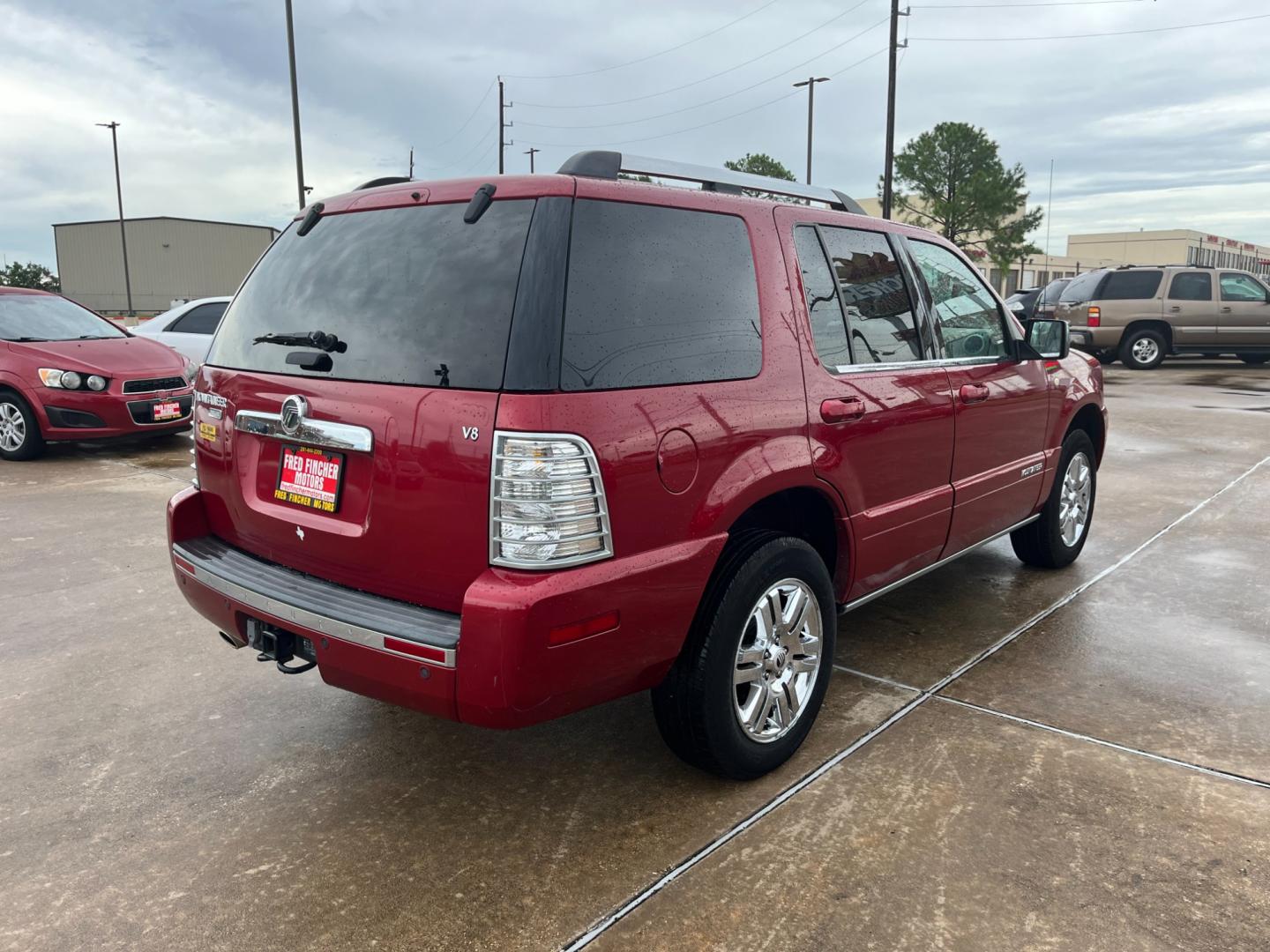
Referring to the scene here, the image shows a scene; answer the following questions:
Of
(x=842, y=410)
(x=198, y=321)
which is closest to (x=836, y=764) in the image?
(x=842, y=410)

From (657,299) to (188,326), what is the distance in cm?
1045

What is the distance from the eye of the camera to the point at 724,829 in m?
2.71

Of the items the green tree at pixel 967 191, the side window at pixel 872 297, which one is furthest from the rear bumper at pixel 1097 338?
the green tree at pixel 967 191

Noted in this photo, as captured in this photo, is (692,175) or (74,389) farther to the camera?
(74,389)

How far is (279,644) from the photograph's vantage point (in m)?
2.72

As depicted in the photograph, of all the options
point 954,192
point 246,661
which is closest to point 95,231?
point 954,192

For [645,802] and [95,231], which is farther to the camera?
[95,231]

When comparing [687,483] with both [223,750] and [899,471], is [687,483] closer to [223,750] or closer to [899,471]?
[899,471]

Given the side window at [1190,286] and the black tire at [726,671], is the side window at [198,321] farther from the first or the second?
the side window at [1190,286]

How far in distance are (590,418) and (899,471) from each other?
1599 mm

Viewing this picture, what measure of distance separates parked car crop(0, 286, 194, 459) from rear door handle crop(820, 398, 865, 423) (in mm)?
6781

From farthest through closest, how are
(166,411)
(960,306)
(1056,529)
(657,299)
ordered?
(166,411), (1056,529), (960,306), (657,299)

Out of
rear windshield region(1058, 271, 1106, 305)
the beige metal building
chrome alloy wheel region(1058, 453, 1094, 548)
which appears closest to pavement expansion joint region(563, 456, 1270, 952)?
chrome alloy wheel region(1058, 453, 1094, 548)

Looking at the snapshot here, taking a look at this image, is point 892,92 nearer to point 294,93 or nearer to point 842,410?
point 294,93
